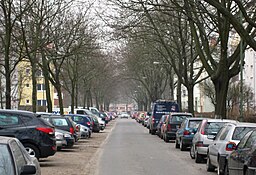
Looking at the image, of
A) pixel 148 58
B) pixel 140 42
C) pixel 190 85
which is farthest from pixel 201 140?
pixel 148 58

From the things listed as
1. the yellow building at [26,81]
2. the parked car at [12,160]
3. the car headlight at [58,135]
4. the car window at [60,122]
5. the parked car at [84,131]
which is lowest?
the parked car at [84,131]

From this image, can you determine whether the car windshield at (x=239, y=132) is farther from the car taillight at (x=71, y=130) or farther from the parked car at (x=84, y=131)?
the parked car at (x=84, y=131)

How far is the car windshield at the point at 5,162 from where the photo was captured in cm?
729

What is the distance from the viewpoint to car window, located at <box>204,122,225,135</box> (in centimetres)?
1959

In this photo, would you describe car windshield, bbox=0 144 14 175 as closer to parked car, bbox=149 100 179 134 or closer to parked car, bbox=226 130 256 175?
parked car, bbox=226 130 256 175

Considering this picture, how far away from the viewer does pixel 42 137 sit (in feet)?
54.6

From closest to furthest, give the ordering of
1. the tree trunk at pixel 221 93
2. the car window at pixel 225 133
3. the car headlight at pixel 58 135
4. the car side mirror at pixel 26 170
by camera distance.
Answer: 1. the car side mirror at pixel 26 170
2. the car window at pixel 225 133
3. the car headlight at pixel 58 135
4. the tree trunk at pixel 221 93

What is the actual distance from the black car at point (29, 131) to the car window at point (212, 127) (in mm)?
5545

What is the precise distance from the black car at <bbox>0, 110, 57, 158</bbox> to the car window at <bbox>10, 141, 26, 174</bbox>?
7796mm

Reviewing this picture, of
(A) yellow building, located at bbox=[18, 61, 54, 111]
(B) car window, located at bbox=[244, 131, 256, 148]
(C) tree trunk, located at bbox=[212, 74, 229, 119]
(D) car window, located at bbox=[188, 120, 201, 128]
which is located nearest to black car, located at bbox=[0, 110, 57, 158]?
(B) car window, located at bbox=[244, 131, 256, 148]

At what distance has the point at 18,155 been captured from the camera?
330 inches

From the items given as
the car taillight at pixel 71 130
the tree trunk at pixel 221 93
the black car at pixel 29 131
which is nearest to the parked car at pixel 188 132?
the car taillight at pixel 71 130

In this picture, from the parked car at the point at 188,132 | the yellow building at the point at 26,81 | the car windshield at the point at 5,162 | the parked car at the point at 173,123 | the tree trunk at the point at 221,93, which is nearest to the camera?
the car windshield at the point at 5,162

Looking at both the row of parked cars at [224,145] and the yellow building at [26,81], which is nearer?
the row of parked cars at [224,145]
